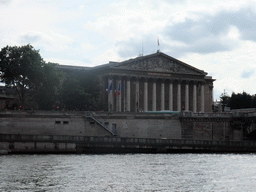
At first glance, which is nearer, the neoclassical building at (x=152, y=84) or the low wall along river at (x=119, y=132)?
the low wall along river at (x=119, y=132)

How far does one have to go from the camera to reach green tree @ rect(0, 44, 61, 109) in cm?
11188

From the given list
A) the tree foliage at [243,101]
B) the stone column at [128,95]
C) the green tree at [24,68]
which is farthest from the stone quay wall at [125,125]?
the tree foliage at [243,101]

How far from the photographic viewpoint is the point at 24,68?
11188 cm

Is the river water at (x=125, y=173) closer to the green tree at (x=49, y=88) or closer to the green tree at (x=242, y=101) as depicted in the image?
the green tree at (x=49, y=88)

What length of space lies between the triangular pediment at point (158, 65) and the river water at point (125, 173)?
56104mm

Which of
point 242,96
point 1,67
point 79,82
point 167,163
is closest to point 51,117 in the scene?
point 1,67

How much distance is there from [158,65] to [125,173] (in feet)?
265

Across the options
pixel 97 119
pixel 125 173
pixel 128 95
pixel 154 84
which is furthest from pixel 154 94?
pixel 125 173

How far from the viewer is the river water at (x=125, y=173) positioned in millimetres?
56781

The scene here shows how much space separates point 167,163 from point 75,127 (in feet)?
120

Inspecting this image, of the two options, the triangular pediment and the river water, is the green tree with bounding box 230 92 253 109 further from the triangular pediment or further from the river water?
the river water

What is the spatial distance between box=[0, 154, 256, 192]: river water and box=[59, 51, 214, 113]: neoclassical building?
178 feet

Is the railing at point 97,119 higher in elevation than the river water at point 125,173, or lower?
higher

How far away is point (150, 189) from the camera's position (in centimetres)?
5556
